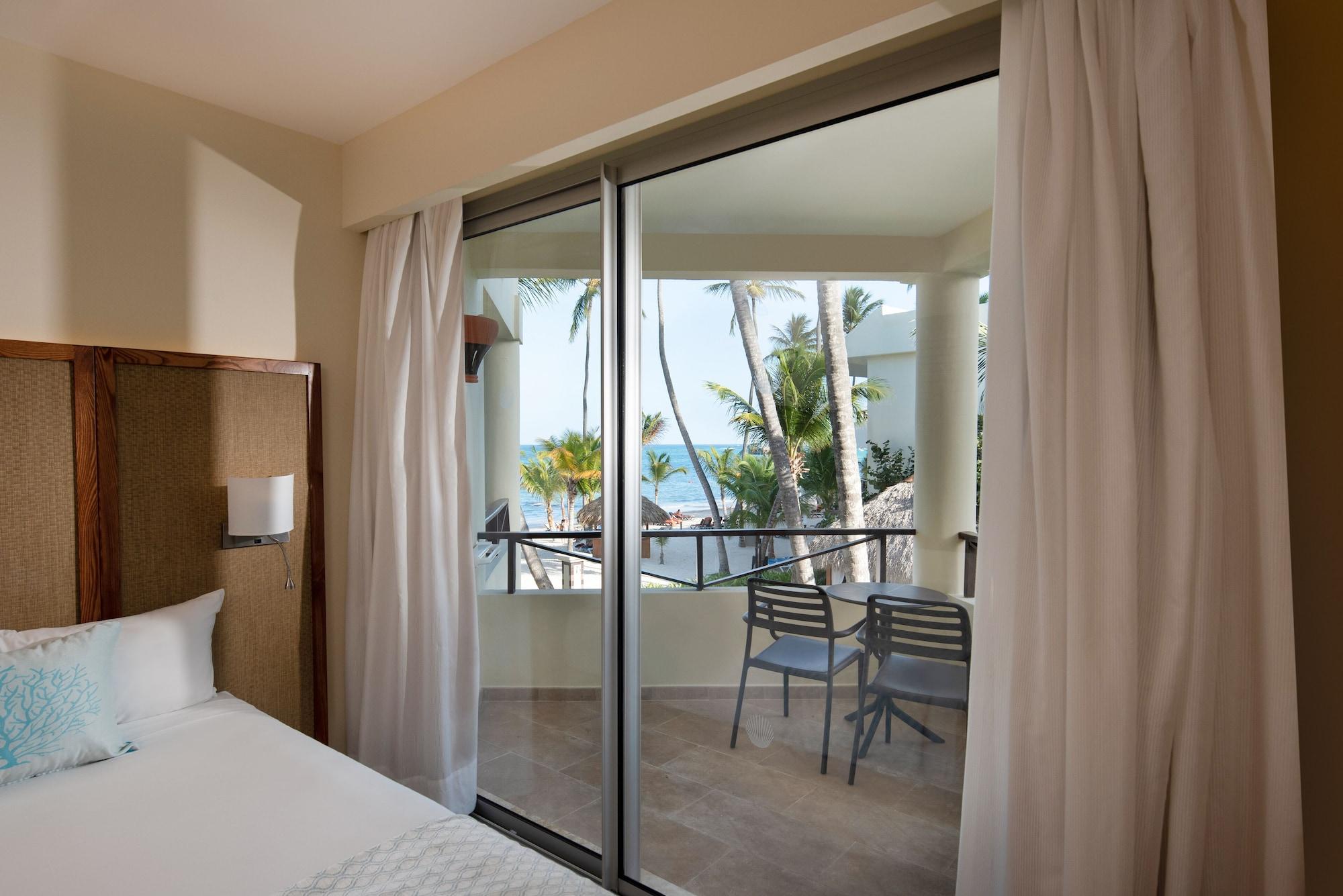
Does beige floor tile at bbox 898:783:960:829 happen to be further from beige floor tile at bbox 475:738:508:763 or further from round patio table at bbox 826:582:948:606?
beige floor tile at bbox 475:738:508:763

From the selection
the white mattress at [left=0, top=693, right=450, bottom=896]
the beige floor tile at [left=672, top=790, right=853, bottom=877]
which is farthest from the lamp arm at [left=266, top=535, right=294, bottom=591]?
the beige floor tile at [left=672, top=790, right=853, bottom=877]

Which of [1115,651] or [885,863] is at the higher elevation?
[1115,651]

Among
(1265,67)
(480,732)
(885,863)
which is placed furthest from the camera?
(480,732)

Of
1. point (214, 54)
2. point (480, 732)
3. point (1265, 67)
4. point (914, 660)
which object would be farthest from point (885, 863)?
point (214, 54)

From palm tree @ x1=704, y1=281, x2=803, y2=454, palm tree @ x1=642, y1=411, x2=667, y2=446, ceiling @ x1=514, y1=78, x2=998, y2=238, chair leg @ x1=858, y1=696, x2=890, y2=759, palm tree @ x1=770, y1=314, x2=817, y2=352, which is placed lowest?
chair leg @ x1=858, y1=696, x2=890, y2=759

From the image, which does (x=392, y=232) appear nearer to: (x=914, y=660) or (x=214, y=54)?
(x=214, y=54)

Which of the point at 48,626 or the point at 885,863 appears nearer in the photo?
the point at 885,863

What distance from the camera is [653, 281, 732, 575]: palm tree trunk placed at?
2172 mm

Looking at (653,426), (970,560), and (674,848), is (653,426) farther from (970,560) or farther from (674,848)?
(674,848)

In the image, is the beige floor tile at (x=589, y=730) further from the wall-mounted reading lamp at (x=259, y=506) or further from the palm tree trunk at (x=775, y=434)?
the wall-mounted reading lamp at (x=259, y=506)

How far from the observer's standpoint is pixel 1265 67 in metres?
1.20

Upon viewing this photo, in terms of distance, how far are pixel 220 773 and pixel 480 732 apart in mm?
1052

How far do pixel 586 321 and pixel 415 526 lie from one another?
1.12m

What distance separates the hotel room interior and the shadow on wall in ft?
0.05
